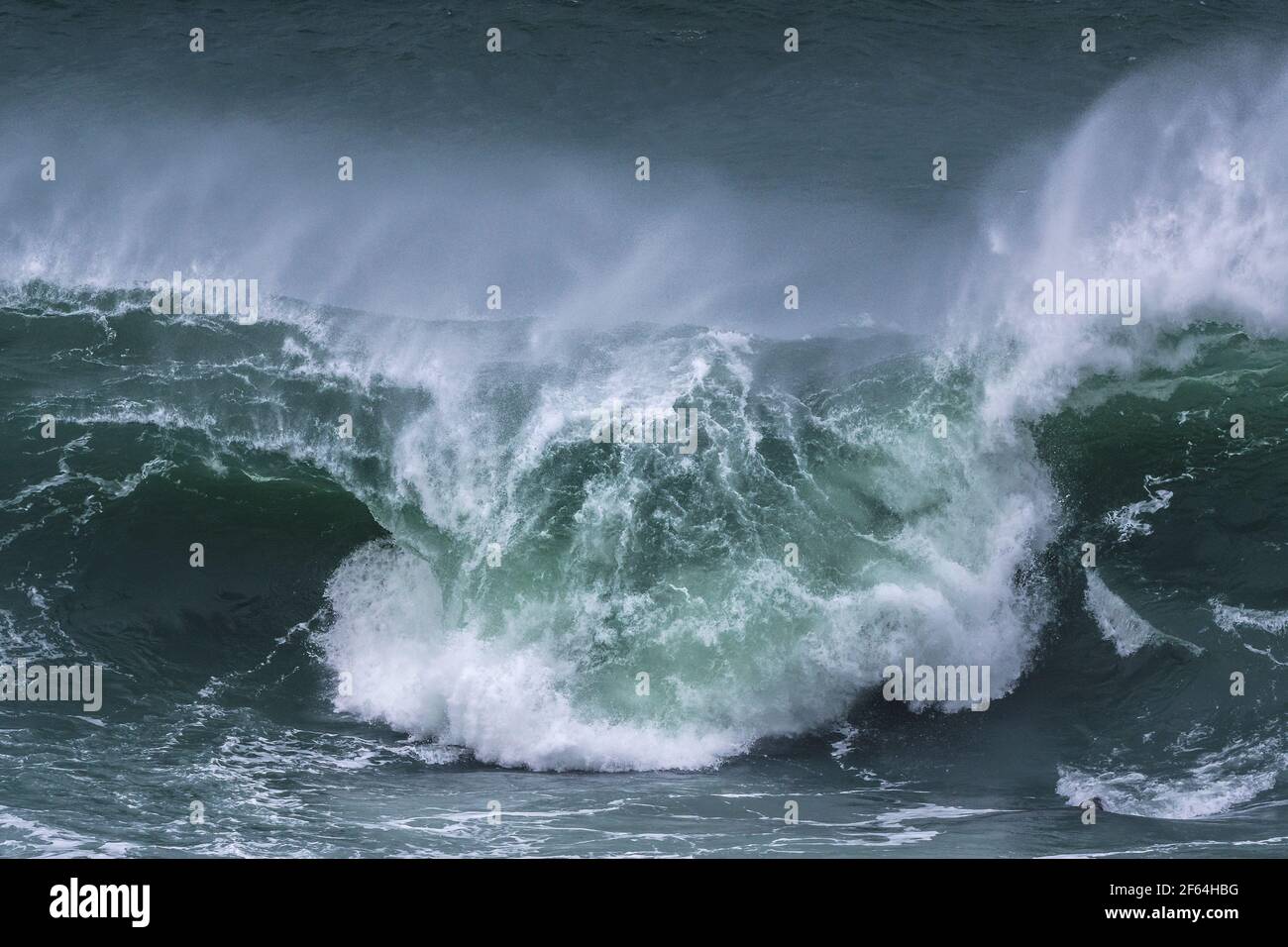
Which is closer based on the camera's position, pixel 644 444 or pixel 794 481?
pixel 794 481

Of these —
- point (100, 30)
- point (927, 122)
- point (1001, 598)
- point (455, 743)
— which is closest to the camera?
point (455, 743)

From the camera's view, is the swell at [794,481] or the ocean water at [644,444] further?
the swell at [794,481]

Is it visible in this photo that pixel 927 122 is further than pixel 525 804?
Yes

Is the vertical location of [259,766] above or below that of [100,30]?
below

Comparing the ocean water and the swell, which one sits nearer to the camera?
the ocean water

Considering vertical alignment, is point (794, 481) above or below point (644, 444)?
below

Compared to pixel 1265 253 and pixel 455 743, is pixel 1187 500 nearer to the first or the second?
pixel 1265 253

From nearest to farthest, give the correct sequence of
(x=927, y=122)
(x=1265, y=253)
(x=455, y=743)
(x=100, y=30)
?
(x=455, y=743) < (x=1265, y=253) < (x=927, y=122) < (x=100, y=30)

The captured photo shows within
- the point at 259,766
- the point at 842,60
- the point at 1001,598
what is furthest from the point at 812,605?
the point at 842,60
